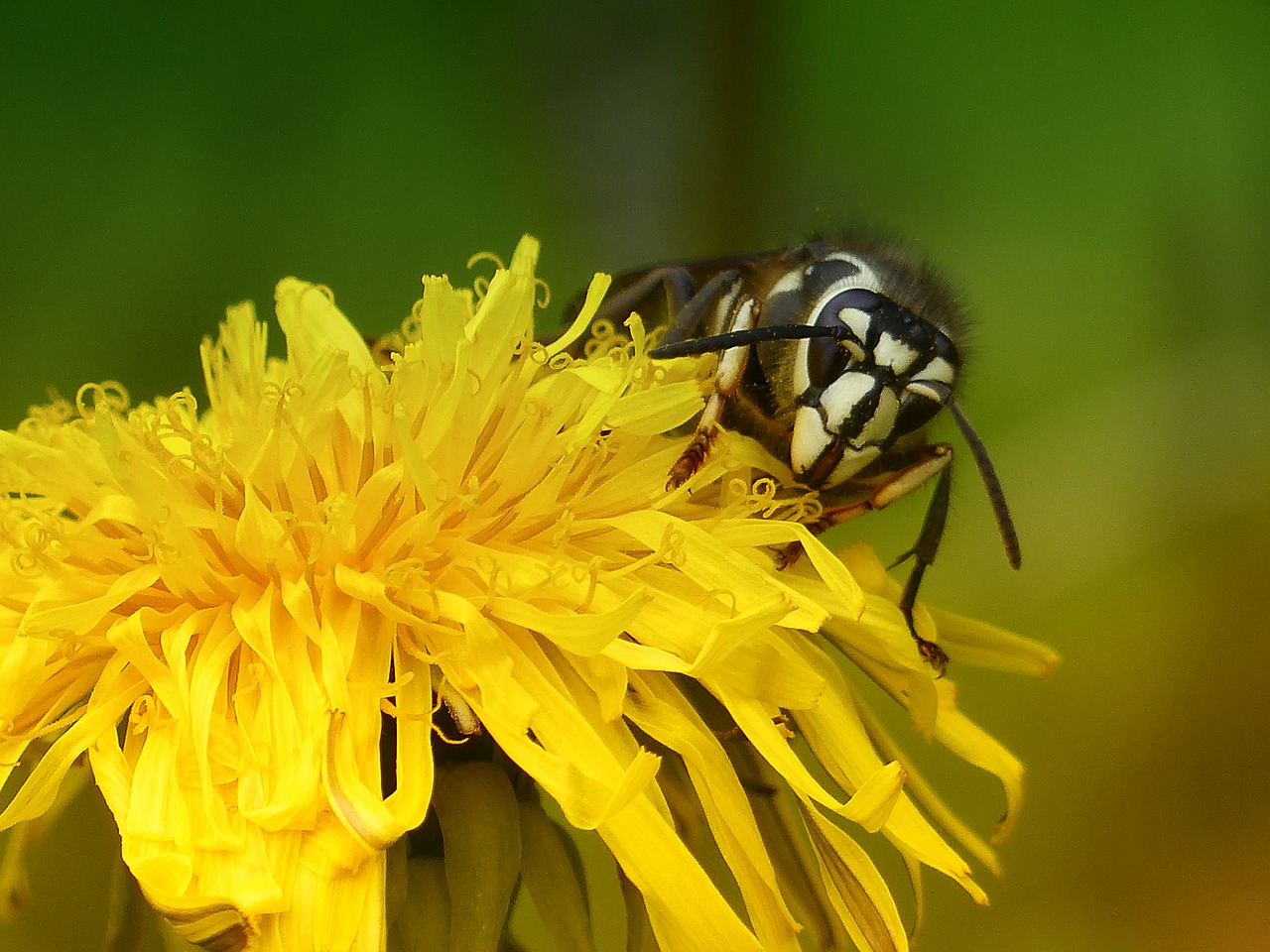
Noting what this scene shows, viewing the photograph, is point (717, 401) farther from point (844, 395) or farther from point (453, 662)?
point (453, 662)

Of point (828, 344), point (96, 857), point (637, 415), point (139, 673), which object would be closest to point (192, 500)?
point (139, 673)

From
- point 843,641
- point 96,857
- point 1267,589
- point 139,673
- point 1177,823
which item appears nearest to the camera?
point 139,673

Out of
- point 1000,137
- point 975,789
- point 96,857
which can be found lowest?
point 975,789

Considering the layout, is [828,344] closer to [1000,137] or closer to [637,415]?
[637,415]

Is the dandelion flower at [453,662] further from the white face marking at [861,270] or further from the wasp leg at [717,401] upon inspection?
the white face marking at [861,270]

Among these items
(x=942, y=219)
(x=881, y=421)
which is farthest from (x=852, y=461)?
(x=942, y=219)

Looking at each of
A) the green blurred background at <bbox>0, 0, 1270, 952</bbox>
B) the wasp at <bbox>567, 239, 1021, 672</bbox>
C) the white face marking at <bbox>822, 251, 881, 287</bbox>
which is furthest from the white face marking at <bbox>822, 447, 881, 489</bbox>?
the green blurred background at <bbox>0, 0, 1270, 952</bbox>
